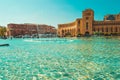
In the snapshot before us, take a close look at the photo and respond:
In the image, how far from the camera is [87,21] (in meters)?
122

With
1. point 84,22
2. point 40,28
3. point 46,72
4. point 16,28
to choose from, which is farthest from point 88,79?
point 40,28

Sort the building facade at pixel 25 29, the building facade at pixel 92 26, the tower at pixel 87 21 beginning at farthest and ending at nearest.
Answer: the building facade at pixel 25 29, the building facade at pixel 92 26, the tower at pixel 87 21

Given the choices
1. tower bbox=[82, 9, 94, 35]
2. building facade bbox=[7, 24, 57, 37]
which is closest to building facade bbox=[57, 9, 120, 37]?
tower bbox=[82, 9, 94, 35]

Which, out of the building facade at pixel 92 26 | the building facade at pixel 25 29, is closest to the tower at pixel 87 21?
the building facade at pixel 92 26

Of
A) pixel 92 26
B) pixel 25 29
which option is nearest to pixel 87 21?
pixel 92 26

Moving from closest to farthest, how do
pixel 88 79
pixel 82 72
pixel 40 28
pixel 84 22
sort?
pixel 88 79, pixel 82 72, pixel 84 22, pixel 40 28

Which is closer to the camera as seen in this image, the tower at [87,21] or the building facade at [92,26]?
the tower at [87,21]

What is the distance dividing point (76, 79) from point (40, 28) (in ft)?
552

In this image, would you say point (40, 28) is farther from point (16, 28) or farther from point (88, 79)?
point (88, 79)

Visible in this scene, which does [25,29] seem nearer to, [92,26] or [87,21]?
[87,21]

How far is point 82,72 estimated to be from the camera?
10961 millimetres

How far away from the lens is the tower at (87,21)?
122m

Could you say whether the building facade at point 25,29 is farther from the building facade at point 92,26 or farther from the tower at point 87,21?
the tower at point 87,21

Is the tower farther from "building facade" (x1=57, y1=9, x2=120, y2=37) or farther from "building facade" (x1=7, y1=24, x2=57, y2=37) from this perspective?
"building facade" (x1=7, y1=24, x2=57, y2=37)
